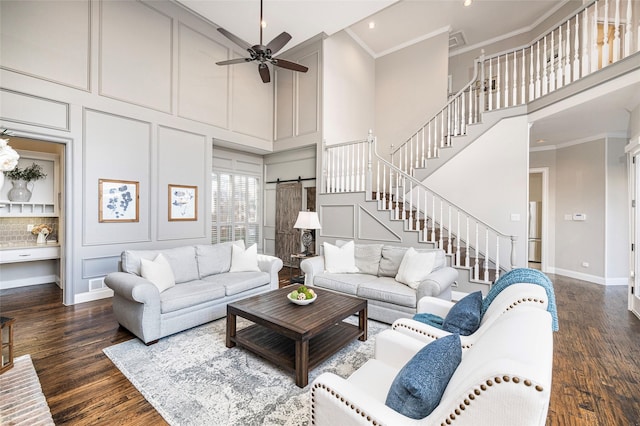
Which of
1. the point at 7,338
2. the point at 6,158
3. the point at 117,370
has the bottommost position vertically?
the point at 117,370

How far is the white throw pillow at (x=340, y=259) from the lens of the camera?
13.1 ft

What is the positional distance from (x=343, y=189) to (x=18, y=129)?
4833 millimetres

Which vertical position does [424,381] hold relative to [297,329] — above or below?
above

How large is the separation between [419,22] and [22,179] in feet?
27.0

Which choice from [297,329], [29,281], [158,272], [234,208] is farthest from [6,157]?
[234,208]

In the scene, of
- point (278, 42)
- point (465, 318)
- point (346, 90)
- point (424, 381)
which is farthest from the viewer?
point (346, 90)

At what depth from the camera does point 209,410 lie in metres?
1.87

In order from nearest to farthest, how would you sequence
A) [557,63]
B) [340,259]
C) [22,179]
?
[340,259] → [22,179] → [557,63]

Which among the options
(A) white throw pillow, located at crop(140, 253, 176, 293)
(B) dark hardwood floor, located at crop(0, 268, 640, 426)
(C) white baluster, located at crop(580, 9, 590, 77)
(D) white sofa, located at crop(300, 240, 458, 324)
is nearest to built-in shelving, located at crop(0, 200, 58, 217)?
(B) dark hardwood floor, located at crop(0, 268, 640, 426)

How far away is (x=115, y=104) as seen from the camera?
14.1ft

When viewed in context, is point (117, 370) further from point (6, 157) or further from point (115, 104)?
point (115, 104)

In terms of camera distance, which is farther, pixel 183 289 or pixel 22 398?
pixel 183 289

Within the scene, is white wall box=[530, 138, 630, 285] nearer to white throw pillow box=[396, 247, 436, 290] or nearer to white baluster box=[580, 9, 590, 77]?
white baluster box=[580, 9, 590, 77]

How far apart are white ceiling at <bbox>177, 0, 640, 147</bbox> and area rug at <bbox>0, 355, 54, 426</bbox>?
559 centimetres
